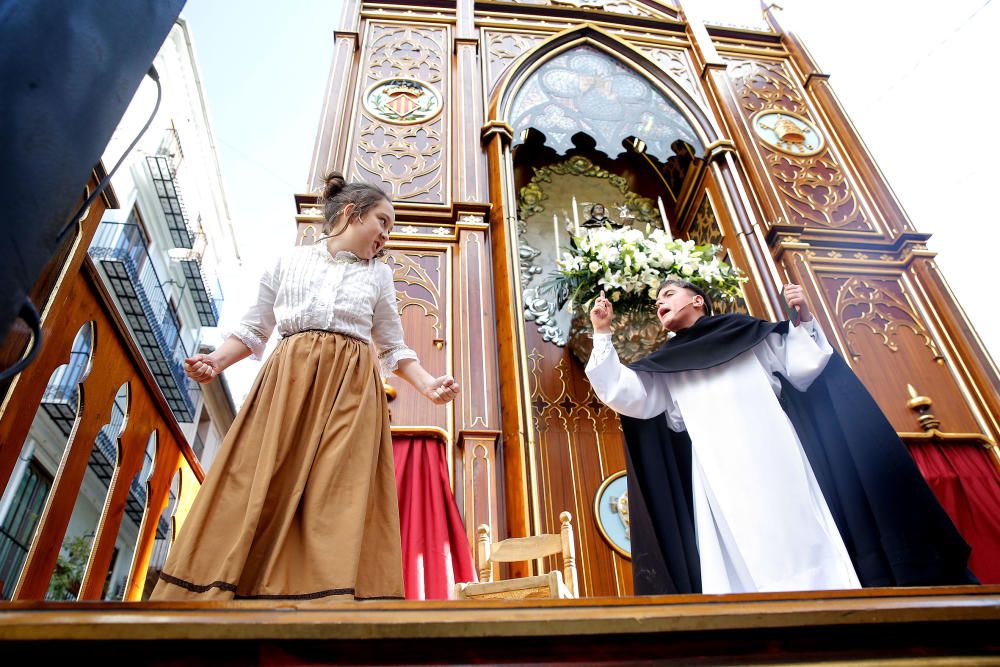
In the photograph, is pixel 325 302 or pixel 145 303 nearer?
pixel 325 302

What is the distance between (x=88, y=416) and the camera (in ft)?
6.71

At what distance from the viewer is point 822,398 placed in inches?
102

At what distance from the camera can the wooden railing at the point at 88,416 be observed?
5.43 feet

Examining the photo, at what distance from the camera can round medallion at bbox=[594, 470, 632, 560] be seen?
4.10 metres

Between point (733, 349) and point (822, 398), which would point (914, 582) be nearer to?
point (822, 398)

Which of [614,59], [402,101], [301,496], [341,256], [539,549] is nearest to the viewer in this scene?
[301,496]

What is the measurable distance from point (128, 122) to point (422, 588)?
13.1 metres

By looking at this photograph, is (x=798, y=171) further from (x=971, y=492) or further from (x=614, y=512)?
(x=614, y=512)

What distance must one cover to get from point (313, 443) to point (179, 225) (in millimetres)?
14648

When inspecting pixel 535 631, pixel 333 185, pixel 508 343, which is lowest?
pixel 535 631

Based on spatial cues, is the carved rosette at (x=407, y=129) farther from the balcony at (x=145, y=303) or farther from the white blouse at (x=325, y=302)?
the balcony at (x=145, y=303)

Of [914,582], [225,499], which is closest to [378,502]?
[225,499]

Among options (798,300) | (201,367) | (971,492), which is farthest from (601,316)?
(971,492)

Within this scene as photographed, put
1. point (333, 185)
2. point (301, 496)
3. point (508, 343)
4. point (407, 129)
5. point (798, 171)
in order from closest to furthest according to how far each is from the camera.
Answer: point (301, 496) → point (333, 185) → point (508, 343) → point (407, 129) → point (798, 171)
